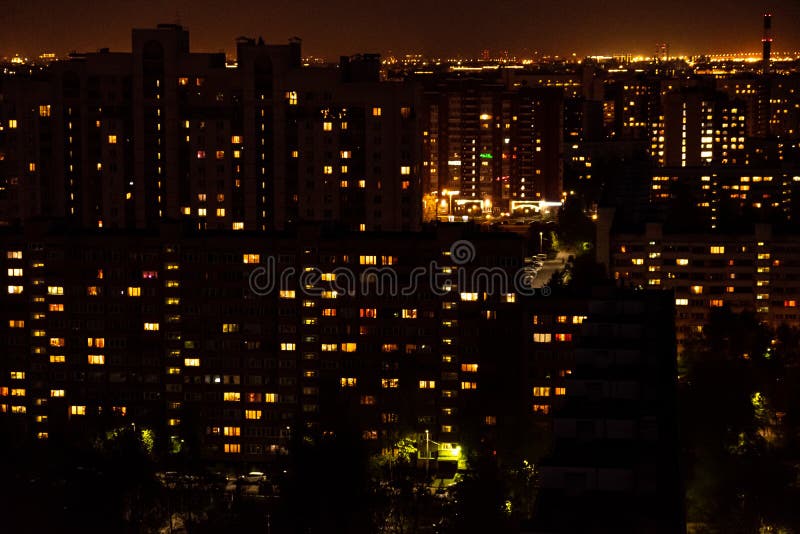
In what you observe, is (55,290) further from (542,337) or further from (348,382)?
(542,337)

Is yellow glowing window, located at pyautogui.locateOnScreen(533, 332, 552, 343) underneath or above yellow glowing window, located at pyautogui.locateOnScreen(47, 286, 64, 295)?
underneath

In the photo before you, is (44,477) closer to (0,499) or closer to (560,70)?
(0,499)

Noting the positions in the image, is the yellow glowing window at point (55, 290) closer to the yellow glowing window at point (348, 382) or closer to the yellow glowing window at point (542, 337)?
the yellow glowing window at point (348, 382)

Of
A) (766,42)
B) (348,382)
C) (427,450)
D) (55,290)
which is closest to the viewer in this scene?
(427,450)

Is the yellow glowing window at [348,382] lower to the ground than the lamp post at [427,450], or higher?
higher

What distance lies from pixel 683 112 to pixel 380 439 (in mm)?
23138

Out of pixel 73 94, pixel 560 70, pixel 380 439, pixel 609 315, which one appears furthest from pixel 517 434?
pixel 560 70

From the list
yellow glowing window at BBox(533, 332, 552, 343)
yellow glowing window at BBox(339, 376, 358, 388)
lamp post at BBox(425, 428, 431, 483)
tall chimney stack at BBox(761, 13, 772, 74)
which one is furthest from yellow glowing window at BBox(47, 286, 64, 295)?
tall chimney stack at BBox(761, 13, 772, 74)

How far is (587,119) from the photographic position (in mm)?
37906

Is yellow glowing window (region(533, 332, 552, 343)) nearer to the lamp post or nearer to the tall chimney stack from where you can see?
the lamp post

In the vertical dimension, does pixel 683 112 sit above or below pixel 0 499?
above

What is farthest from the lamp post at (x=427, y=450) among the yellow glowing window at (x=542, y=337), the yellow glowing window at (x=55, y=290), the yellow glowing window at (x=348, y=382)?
the yellow glowing window at (x=55, y=290)

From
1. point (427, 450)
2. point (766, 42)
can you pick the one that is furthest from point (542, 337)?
point (766, 42)

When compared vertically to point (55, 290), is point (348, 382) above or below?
below
